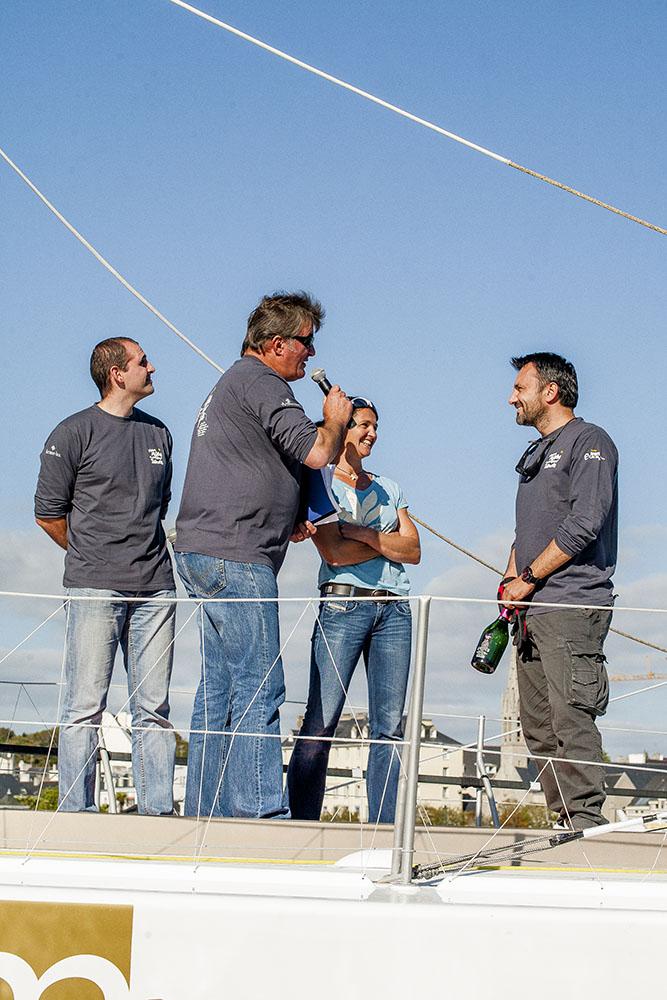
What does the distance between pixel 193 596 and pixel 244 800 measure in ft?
2.30

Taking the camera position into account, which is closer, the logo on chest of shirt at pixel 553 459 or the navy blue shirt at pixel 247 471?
the navy blue shirt at pixel 247 471

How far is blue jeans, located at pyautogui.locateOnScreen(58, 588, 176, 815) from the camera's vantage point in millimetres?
3824

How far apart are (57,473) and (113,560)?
37cm

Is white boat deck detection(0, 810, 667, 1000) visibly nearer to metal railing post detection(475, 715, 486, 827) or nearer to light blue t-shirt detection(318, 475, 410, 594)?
metal railing post detection(475, 715, 486, 827)

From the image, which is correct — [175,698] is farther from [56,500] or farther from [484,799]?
[484,799]

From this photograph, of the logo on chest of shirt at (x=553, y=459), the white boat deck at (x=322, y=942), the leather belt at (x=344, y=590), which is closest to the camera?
the white boat deck at (x=322, y=942)

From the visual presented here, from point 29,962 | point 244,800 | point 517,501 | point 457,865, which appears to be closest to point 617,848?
point 457,865

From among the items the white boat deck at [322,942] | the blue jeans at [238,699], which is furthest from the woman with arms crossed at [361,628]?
the white boat deck at [322,942]

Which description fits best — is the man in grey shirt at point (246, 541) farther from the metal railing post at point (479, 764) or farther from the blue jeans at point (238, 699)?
the metal railing post at point (479, 764)

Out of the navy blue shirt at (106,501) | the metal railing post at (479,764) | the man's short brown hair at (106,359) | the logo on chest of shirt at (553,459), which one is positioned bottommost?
the metal railing post at (479,764)

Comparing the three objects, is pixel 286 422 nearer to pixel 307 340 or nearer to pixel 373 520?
pixel 307 340

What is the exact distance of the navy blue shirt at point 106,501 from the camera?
414 centimetres

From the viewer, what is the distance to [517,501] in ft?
14.7

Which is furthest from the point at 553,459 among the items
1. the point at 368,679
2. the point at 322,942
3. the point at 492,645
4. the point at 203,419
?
the point at 322,942
